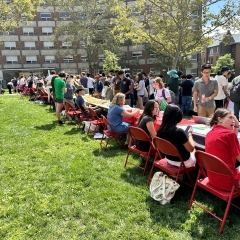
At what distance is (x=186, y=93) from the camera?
859cm

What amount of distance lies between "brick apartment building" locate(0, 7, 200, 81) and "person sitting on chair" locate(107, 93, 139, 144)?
1303 inches

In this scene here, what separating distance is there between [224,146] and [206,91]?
3.06m

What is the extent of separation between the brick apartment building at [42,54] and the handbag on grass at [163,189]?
35117mm

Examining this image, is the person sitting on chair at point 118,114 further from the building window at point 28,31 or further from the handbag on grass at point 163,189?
the building window at point 28,31

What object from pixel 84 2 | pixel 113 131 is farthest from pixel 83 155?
pixel 84 2

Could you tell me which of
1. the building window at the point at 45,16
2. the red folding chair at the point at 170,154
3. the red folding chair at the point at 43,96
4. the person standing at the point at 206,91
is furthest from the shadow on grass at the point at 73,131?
the building window at the point at 45,16

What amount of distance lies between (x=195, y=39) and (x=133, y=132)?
1217 centimetres

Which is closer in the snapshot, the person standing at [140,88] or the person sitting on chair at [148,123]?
the person sitting on chair at [148,123]

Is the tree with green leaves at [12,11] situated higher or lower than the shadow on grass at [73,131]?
higher

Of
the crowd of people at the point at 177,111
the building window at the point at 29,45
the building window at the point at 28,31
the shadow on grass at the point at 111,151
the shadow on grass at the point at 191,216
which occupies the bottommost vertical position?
the shadow on grass at the point at 191,216

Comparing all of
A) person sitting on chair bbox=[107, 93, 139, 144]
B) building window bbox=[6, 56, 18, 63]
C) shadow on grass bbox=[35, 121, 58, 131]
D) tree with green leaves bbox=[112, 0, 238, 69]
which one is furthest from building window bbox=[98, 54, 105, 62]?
person sitting on chair bbox=[107, 93, 139, 144]

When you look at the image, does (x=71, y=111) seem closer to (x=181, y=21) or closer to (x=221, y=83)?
(x=221, y=83)

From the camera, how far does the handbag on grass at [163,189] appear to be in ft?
10.1

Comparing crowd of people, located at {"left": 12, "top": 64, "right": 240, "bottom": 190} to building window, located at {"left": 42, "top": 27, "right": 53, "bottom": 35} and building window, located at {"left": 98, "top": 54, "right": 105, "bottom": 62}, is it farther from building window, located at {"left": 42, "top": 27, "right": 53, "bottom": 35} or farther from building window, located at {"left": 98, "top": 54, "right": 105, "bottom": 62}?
building window, located at {"left": 42, "top": 27, "right": 53, "bottom": 35}
